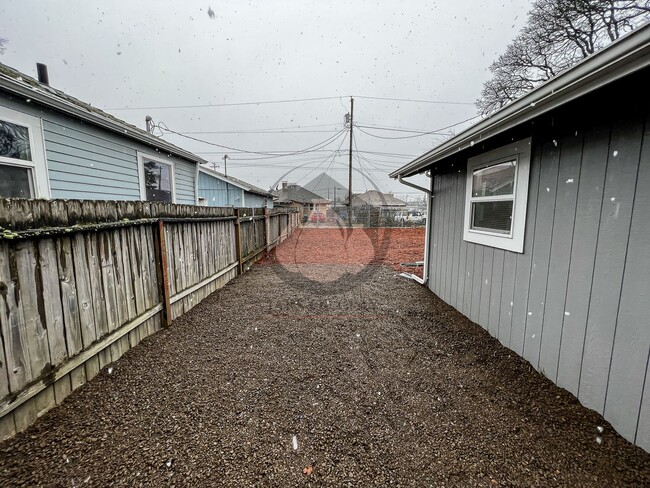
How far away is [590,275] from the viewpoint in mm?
1829

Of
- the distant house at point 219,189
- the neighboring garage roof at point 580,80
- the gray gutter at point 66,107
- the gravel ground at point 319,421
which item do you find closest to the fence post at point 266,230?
the gray gutter at point 66,107

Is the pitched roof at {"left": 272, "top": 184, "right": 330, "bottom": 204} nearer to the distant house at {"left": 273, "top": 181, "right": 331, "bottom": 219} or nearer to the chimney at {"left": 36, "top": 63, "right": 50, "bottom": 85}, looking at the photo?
the distant house at {"left": 273, "top": 181, "right": 331, "bottom": 219}

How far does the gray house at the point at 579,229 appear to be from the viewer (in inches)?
59.2

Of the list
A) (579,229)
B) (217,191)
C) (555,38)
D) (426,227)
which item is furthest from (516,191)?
(217,191)

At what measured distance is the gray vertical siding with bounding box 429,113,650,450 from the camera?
153 cm

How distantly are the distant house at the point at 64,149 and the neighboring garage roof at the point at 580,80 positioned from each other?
5193mm

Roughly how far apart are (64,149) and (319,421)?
523cm

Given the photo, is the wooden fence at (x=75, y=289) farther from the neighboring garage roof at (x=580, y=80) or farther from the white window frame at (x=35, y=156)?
the neighboring garage roof at (x=580, y=80)

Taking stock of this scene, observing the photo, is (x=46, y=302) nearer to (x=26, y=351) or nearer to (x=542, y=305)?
(x=26, y=351)

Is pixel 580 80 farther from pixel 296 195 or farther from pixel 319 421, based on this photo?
pixel 296 195

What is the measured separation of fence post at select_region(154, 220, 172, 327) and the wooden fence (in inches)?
0.4

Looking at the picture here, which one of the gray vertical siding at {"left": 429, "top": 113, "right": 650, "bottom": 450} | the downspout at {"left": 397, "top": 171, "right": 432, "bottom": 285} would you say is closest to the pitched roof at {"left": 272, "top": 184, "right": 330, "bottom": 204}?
the downspout at {"left": 397, "top": 171, "right": 432, "bottom": 285}

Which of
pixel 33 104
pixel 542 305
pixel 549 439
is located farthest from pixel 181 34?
pixel 549 439

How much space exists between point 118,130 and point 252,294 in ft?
12.7
